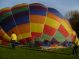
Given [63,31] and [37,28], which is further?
[63,31]

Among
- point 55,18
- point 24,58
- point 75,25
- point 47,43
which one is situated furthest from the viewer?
point 75,25

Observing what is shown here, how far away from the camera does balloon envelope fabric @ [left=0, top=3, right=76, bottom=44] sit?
37.0 metres

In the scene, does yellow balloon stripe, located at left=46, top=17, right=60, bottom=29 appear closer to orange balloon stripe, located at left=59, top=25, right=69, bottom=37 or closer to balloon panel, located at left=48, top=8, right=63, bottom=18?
orange balloon stripe, located at left=59, top=25, right=69, bottom=37

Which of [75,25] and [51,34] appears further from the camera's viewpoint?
[75,25]

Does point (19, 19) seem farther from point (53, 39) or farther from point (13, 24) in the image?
point (53, 39)

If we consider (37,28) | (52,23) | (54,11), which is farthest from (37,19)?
(54,11)

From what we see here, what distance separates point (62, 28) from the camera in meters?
38.8

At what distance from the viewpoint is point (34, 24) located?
123 feet

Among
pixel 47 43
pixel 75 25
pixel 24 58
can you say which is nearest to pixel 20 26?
pixel 47 43

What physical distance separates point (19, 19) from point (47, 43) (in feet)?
13.4

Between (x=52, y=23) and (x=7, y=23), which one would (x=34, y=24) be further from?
(x=7, y=23)

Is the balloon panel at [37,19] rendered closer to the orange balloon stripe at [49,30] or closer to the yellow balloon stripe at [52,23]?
the yellow balloon stripe at [52,23]

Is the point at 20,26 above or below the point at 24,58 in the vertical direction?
above

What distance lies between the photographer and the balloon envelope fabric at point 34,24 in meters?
37.0
